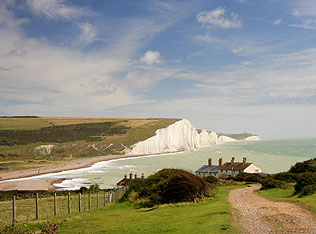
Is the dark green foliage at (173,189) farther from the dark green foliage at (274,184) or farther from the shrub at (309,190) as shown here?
the dark green foliage at (274,184)

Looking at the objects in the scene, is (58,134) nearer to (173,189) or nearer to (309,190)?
(173,189)

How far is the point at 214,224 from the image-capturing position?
39.1ft

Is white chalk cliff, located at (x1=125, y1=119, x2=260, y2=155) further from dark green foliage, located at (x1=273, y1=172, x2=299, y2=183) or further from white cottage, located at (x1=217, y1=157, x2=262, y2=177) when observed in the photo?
dark green foliage, located at (x1=273, y1=172, x2=299, y2=183)

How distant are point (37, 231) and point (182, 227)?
20.4 feet

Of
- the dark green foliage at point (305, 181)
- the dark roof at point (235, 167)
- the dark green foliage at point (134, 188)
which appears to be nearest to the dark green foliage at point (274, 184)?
the dark green foliage at point (305, 181)

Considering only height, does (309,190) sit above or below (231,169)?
above

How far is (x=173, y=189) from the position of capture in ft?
74.6

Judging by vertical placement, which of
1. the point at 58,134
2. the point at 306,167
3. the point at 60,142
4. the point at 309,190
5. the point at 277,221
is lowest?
the point at 306,167

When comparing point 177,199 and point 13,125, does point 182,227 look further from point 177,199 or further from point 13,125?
point 13,125

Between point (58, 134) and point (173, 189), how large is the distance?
159 meters

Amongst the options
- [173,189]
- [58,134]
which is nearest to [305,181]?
[173,189]

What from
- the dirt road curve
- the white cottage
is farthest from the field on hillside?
the dirt road curve

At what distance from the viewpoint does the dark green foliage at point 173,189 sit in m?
22.4

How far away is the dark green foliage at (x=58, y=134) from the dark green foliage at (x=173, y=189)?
135 metres
